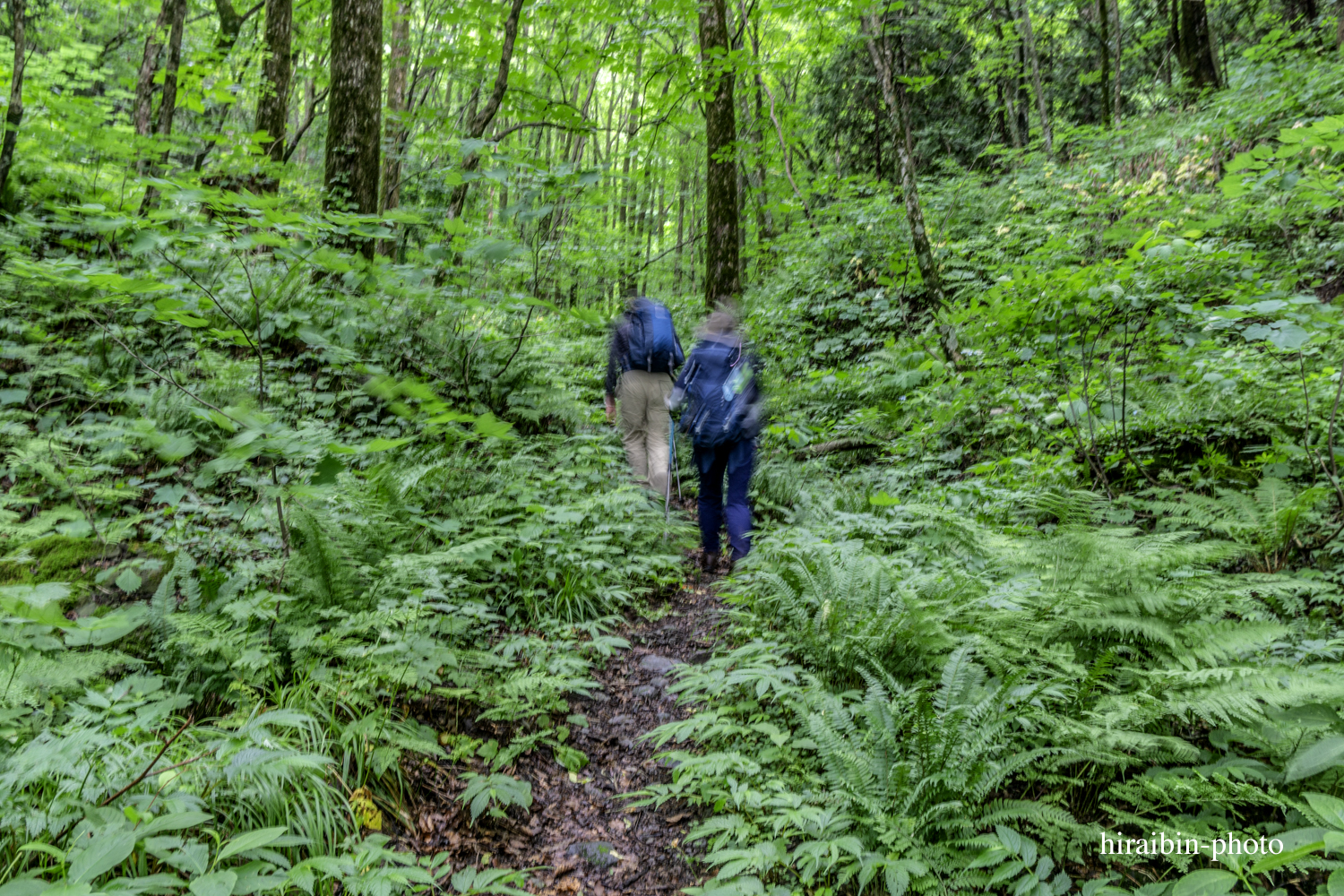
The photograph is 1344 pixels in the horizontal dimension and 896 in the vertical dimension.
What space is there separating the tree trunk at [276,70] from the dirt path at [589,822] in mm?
10083

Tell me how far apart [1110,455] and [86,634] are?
6.49 metres

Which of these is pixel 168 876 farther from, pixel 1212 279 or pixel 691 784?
pixel 1212 279

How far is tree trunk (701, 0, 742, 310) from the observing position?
10.0 metres

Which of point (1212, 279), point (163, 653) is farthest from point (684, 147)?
point (163, 653)

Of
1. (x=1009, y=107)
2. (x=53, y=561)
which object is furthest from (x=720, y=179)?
(x=1009, y=107)

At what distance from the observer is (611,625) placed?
4.81 meters

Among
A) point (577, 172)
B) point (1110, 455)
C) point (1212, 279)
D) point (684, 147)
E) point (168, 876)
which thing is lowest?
point (168, 876)

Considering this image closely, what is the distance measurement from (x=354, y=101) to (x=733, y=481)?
6321 millimetres

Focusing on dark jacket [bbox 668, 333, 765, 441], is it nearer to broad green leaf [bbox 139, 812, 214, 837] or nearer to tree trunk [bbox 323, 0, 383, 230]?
tree trunk [bbox 323, 0, 383, 230]

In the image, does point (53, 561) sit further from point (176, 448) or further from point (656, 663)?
point (656, 663)

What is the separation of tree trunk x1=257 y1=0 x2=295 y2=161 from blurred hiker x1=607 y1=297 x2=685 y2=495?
22.1 ft

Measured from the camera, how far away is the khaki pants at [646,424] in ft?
23.1

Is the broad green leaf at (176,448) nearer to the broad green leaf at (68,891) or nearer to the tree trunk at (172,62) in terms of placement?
the broad green leaf at (68,891)

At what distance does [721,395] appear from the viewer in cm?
575
